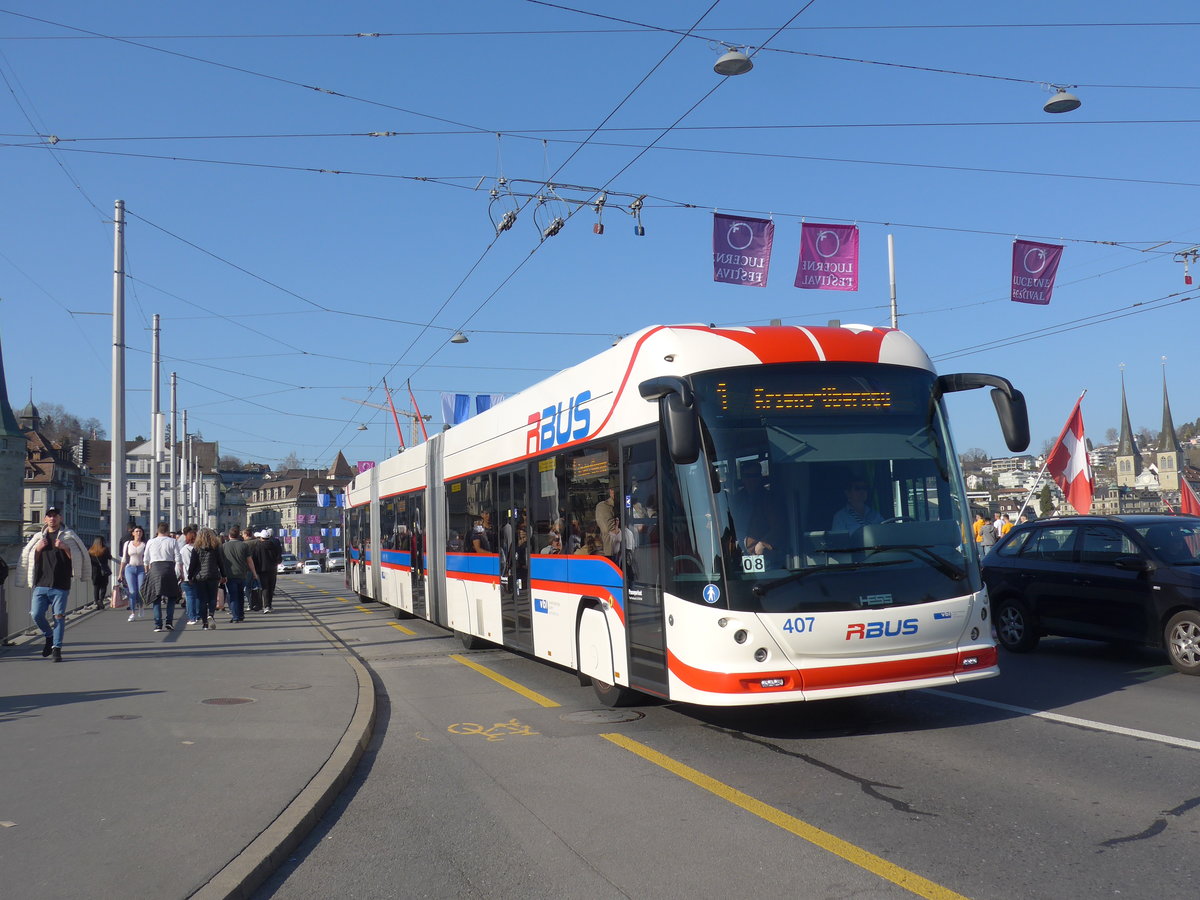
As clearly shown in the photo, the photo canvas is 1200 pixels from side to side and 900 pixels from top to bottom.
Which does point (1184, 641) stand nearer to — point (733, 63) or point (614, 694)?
point (614, 694)

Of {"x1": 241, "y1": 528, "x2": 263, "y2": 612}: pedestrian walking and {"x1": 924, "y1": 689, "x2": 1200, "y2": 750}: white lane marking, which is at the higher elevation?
{"x1": 241, "y1": 528, "x2": 263, "y2": 612}: pedestrian walking

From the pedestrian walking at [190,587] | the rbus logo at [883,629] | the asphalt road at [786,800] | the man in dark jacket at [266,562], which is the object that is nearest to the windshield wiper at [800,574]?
the rbus logo at [883,629]

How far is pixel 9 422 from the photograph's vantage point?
81.9 meters

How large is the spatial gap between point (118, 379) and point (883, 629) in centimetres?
2260

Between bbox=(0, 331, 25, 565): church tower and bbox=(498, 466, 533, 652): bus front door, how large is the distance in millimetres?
74341

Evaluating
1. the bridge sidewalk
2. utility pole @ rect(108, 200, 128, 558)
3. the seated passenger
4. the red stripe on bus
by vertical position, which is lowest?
the bridge sidewalk

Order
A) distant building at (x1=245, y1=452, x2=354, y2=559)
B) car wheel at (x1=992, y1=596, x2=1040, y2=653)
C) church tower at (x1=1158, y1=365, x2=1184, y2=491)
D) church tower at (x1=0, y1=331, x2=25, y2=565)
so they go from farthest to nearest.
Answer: distant building at (x1=245, y1=452, x2=354, y2=559)
church tower at (x1=0, y1=331, x2=25, y2=565)
church tower at (x1=1158, y1=365, x2=1184, y2=491)
car wheel at (x1=992, y1=596, x2=1040, y2=653)

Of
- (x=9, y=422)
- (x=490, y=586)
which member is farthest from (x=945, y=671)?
(x=9, y=422)

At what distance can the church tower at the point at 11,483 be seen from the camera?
7994 centimetres

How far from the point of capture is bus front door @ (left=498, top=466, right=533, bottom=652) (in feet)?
41.6

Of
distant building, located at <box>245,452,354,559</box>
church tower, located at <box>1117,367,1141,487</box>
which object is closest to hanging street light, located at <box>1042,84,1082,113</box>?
church tower, located at <box>1117,367,1141,487</box>

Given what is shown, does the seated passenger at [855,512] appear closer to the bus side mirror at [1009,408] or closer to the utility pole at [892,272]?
the bus side mirror at [1009,408]

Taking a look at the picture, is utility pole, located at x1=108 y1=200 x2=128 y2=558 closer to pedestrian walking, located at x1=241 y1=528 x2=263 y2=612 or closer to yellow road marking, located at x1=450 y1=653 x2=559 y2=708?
pedestrian walking, located at x1=241 y1=528 x2=263 y2=612

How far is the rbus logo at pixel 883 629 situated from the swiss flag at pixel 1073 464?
1205cm
